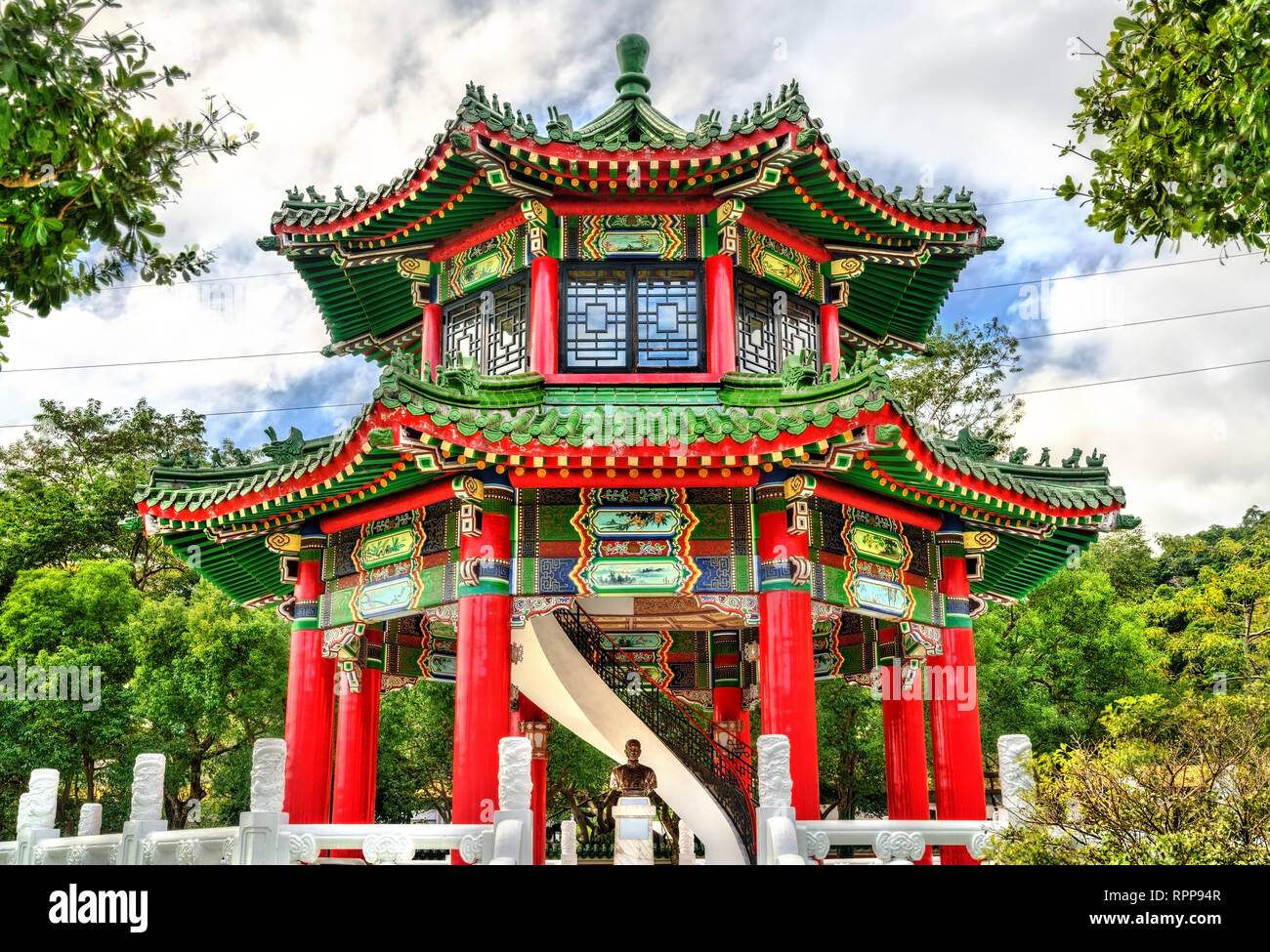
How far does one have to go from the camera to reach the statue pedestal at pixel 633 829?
1227 centimetres

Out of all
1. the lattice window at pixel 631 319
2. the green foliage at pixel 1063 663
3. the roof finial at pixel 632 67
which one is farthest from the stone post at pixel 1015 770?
the green foliage at pixel 1063 663

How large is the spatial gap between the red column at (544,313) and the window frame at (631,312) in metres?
0.12

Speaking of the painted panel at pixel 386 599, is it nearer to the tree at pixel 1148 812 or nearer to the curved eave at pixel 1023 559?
the tree at pixel 1148 812

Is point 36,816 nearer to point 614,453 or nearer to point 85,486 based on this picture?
point 614,453

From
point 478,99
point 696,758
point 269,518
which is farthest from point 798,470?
point 269,518

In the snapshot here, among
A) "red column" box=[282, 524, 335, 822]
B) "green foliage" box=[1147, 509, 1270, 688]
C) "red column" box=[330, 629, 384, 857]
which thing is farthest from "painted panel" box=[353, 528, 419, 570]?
"green foliage" box=[1147, 509, 1270, 688]

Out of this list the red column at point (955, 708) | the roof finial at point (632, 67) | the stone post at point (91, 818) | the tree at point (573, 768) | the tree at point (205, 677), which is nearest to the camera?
the red column at point (955, 708)

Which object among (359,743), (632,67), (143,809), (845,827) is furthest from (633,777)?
(632,67)

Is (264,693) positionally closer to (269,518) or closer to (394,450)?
(269,518)

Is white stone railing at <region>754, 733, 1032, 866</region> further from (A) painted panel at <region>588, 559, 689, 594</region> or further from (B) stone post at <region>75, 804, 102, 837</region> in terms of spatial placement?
(B) stone post at <region>75, 804, 102, 837</region>

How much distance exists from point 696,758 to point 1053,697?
53.2 feet

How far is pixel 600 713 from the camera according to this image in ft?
46.6

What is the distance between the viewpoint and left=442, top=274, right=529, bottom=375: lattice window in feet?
46.4
